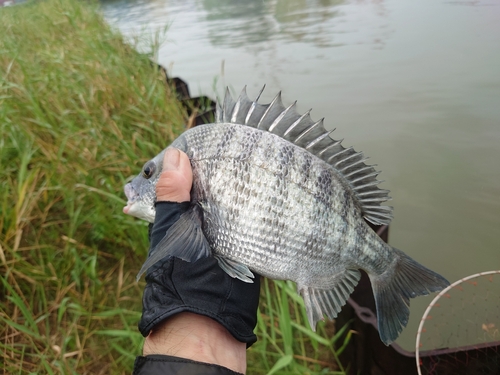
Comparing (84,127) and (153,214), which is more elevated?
(153,214)

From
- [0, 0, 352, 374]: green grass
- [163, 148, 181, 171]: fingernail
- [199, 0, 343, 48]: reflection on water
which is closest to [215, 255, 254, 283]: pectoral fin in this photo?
[163, 148, 181, 171]: fingernail

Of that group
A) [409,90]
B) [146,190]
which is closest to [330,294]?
[146,190]

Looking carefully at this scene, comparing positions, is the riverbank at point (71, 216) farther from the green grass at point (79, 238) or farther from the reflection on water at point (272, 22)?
the reflection on water at point (272, 22)

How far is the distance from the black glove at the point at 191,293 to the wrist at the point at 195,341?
3.3 inches

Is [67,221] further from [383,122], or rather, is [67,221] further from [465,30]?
[465,30]

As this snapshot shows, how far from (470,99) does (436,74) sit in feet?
4.00

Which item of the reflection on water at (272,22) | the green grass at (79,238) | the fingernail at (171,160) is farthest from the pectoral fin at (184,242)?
the reflection on water at (272,22)

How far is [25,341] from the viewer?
235cm

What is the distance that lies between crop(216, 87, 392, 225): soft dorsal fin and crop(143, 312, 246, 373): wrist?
98 centimetres

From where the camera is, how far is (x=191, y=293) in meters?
1.72

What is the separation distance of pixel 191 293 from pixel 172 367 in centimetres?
36

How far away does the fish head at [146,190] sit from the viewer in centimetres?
188

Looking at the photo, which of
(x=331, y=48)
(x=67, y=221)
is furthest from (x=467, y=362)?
(x=331, y=48)

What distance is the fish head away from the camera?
6.16 feet
